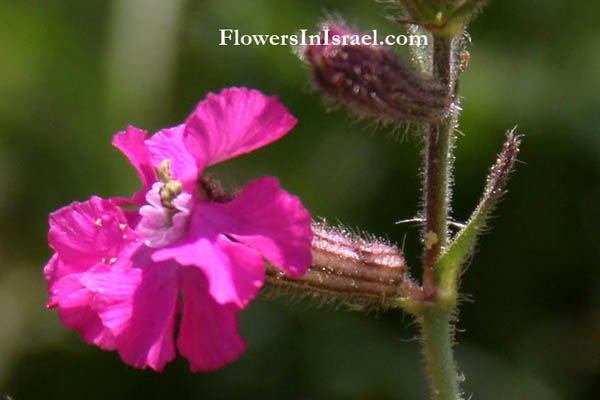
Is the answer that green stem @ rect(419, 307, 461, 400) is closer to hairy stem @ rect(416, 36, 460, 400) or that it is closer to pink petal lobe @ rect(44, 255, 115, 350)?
hairy stem @ rect(416, 36, 460, 400)

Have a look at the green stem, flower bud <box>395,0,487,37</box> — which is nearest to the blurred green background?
the green stem

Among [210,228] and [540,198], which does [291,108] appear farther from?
[210,228]

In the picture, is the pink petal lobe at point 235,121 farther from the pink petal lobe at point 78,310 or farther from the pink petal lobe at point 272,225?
the pink petal lobe at point 78,310

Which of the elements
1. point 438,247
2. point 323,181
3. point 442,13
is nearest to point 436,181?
point 438,247

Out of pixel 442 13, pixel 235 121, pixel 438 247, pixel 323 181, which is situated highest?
pixel 442 13

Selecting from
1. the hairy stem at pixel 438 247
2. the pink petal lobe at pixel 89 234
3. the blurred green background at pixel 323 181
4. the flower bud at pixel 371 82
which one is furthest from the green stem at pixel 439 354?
the blurred green background at pixel 323 181

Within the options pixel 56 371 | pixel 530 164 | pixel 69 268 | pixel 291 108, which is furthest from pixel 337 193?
pixel 69 268

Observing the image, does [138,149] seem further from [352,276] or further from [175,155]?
[352,276]
